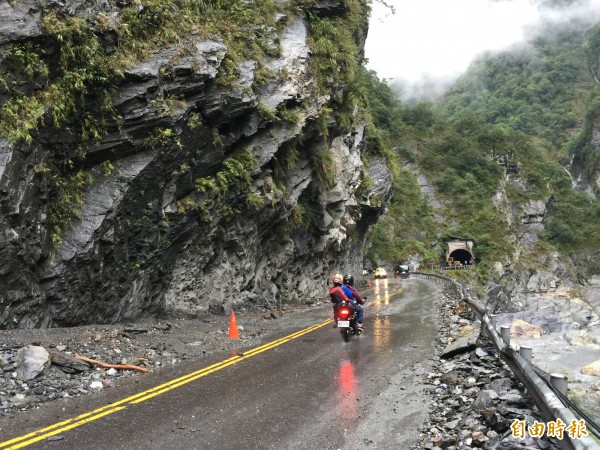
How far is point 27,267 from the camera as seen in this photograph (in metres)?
9.86

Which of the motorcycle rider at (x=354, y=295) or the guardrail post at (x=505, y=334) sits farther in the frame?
the motorcycle rider at (x=354, y=295)

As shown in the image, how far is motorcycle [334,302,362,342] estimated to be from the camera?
12.1 metres

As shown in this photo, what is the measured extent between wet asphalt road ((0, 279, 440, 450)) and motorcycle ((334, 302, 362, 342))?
1287 mm

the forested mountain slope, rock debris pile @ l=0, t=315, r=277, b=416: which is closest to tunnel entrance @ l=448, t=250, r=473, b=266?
the forested mountain slope

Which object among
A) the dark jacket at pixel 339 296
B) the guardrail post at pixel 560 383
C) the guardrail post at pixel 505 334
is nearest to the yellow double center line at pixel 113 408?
the dark jacket at pixel 339 296

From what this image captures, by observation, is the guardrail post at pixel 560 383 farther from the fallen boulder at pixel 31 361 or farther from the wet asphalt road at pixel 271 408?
the fallen boulder at pixel 31 361

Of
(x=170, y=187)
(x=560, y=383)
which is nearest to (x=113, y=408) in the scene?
(x=560, y=383)

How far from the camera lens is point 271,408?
22.0 feet

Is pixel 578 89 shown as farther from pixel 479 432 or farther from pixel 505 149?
pixel 479 432

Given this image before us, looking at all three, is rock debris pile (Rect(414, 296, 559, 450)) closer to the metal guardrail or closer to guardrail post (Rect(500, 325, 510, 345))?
the metal guardrail

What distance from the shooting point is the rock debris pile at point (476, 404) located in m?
4.95

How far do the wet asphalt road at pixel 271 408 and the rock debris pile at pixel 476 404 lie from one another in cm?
31

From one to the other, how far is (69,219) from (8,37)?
4358mm

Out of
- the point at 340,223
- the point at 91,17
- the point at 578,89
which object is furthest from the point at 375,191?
the point at 578,89
